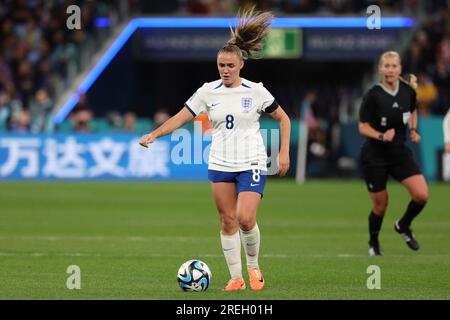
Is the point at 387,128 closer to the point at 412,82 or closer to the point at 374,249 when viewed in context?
the point at 412,82

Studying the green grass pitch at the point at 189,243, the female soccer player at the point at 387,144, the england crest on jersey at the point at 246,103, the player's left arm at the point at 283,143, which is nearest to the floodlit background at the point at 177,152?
the green grass pitch at the point at 189,243

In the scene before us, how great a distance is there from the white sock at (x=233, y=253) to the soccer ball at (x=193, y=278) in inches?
13.5

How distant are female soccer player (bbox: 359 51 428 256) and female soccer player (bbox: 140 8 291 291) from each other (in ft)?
12.4

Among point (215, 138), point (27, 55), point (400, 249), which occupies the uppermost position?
point (27, 55)

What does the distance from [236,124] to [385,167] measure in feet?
14.2

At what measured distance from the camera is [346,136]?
31.8 meters

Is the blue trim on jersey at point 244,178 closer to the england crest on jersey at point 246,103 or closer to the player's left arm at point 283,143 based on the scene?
the player's left arm at point 283,143

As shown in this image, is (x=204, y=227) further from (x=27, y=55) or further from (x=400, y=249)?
(x=27, y=55)

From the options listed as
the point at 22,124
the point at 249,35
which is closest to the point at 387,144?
the point at 249,35

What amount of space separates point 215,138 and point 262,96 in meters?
0.60

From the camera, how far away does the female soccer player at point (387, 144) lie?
1495cm

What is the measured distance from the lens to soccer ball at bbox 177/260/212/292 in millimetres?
11000

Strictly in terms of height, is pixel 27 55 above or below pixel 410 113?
above

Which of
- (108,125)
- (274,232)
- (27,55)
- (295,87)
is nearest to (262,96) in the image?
(274,232)
